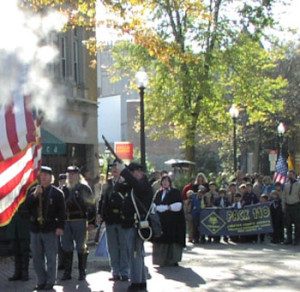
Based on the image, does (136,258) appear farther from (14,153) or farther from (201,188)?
(201,188)

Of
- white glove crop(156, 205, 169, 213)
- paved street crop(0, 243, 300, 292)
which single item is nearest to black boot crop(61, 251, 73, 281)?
paved street crop(0, 243, 300, 292)

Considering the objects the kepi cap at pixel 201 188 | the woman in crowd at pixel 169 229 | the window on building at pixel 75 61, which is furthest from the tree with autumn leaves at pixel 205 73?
the woman in crowd at pixel 169 229

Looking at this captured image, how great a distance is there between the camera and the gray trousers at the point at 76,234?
10359mm

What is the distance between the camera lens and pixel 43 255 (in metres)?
9.48

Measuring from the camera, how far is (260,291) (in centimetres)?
925

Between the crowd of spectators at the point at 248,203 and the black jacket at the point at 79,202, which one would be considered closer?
the black jacket at the point at 79,202

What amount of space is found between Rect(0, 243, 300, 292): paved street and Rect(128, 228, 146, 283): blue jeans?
457 millimetres

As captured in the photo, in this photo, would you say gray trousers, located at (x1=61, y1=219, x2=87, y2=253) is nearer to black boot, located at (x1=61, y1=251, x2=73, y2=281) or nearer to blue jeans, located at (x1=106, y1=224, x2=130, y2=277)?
black boot, located at (x1=61, y1=251, x2=73, y2=281)

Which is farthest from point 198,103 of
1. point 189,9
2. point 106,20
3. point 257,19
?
point 106,20

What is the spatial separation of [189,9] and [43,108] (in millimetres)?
10711

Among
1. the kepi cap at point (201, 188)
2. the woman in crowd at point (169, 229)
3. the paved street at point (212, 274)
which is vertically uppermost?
the kepi cap at point (201, 188)

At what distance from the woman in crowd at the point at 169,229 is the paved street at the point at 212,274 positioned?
265 millimetres

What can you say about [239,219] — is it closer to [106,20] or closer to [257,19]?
[106,20]

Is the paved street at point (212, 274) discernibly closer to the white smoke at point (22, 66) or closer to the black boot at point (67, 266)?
the black boot at point (67, 266)
